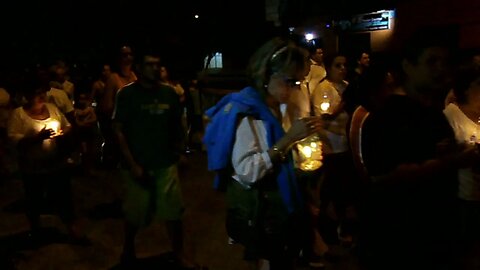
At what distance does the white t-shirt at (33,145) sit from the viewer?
6.07 meters

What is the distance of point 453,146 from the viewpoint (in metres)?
2.84

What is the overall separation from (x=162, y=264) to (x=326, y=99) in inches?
90.2

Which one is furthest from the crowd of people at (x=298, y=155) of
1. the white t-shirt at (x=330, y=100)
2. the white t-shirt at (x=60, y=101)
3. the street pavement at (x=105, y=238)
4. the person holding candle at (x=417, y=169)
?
the white t-shirt at (x=60, y=101)

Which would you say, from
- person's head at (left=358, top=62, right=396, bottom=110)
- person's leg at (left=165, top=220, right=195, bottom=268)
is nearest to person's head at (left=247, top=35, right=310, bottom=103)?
person's head at (left=358, top=62, right=396, bottom=110)

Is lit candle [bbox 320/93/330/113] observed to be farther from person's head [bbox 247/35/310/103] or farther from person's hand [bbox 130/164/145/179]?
person's head [bbox 247/35/310/103]

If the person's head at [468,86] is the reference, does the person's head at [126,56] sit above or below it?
above

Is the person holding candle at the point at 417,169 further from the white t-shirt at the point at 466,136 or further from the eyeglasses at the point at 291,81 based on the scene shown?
the white t-shirt at the point at 466,136

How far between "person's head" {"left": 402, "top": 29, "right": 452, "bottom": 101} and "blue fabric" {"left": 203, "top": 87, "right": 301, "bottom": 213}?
83 cm

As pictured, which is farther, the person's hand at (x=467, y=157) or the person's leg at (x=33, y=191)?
the person's leg at (x=33, y=191)

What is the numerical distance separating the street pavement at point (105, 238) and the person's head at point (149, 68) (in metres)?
1.73

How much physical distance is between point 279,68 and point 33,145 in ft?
11.3

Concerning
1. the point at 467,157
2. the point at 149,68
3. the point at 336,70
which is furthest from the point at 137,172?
the point at 467,157

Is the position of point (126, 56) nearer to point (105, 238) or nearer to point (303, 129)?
point (105, 238)

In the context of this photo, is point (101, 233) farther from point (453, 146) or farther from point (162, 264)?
point (453, 146)
